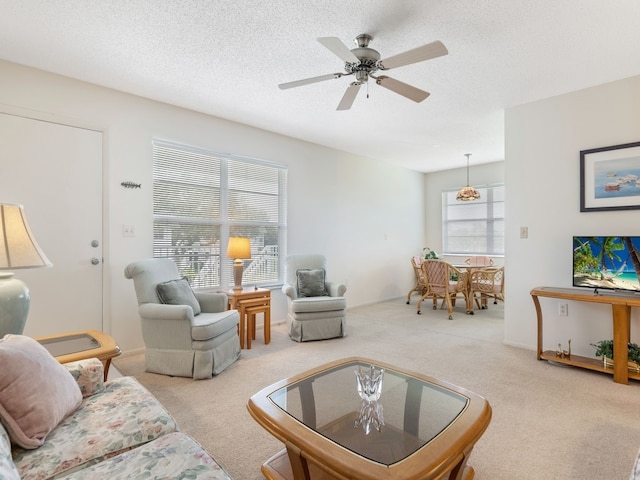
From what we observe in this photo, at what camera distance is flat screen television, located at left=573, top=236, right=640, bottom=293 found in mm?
2738

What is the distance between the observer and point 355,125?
4.23m

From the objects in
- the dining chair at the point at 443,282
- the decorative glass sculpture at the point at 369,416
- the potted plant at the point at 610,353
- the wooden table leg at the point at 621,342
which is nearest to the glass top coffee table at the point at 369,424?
the decorative glass sculpture at the point at 369,416

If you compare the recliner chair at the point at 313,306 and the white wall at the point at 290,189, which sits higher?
the white wall at the point at 290,189

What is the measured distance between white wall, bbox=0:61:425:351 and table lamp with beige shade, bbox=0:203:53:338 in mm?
1440

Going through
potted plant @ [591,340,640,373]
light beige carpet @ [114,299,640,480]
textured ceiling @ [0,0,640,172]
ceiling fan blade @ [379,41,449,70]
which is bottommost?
light beige carpet @ [114,299,640,480]

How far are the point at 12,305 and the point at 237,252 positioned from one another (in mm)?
2031

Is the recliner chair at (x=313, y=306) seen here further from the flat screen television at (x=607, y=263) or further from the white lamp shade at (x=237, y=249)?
the flat screen television at (x=607, y=263)

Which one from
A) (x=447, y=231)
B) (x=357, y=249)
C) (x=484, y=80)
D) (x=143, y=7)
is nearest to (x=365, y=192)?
(x=357, y=249)

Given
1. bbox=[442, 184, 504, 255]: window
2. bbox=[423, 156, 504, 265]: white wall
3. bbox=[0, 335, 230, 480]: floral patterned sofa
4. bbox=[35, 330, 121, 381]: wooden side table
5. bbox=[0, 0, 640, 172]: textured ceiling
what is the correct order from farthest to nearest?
1. bbox=[423, 156, 504, 265]: white wall
2. bbox=[442, 184, 504, 255]: window
3. bbox=[0, 0, 640, 172]: textured ceiling
4. bbox=[35, 330, 121, 381]: wooden side table
5. bbox=[0, 335, 230, 480]: floral patterned sofa

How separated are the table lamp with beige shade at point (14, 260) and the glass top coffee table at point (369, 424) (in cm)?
138

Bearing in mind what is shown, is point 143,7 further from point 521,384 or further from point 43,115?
point 521,384

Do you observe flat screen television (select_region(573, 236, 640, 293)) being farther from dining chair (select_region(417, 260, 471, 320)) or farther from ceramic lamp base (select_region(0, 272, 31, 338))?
ceramic lamp base (select_region(0, 272, 31, 338))

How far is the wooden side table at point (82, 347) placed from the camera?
1.81 m

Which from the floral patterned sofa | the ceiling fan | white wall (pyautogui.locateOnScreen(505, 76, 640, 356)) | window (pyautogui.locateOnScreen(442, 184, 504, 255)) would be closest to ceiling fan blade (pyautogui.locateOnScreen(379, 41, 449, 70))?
the ceiling fan
